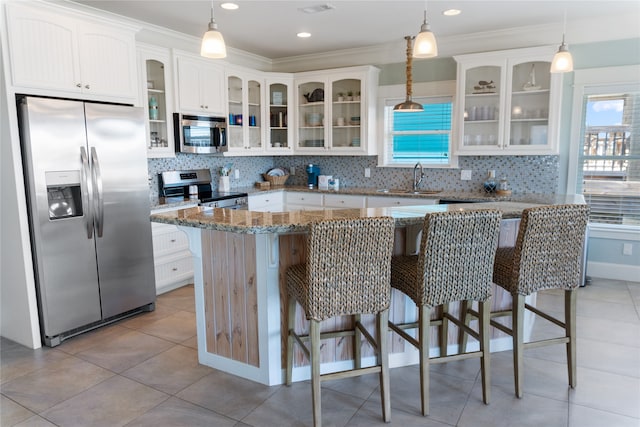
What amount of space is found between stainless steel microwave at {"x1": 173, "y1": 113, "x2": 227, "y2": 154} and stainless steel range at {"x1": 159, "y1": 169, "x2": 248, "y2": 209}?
1.19 ft

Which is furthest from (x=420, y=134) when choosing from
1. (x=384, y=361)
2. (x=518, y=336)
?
(x=384, y=361)

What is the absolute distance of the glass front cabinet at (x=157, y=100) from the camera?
407 cm

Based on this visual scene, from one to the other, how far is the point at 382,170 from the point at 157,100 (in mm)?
2776

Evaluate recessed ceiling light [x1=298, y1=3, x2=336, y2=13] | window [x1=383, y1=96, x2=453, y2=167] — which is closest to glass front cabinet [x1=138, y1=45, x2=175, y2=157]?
recessed ceiling light [x1=298, y1=3, x2=336, y2=13]

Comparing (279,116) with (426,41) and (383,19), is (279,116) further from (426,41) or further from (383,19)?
(426,41)

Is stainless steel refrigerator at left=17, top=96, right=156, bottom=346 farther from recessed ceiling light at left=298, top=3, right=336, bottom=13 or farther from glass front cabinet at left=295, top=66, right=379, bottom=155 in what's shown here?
glass front cabinet at left=295, top=66, right=379, bottom=155

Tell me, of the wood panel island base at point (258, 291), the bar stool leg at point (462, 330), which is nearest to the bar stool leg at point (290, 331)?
the wood panel island base at point (258, 291)

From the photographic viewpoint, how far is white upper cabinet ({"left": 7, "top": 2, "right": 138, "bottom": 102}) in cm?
286

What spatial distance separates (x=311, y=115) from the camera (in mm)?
5625

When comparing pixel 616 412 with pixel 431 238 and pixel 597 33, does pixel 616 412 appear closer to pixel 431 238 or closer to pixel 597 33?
pixel 431 238

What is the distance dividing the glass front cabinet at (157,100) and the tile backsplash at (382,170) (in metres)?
0.33

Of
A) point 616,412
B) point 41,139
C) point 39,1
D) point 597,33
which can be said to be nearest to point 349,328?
point 616,412

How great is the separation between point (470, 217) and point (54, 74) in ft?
9.70

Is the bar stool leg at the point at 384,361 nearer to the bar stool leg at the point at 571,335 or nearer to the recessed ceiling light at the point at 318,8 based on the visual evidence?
the bar stool leg at the point at 571,335
